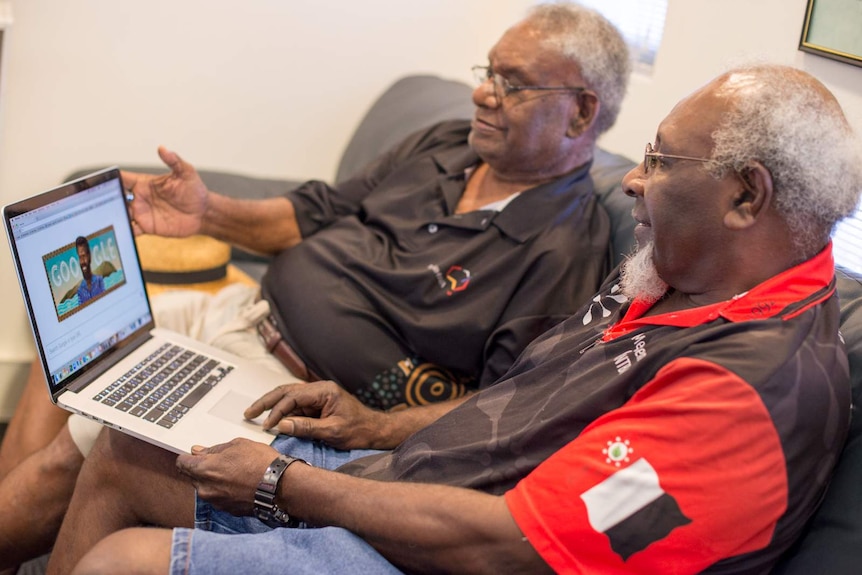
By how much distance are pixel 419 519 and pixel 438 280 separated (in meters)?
0.74

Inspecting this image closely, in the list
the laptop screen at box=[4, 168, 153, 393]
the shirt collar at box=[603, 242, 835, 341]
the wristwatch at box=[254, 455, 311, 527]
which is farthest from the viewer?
the laptop screen at box=[4, 168, 153, 393]

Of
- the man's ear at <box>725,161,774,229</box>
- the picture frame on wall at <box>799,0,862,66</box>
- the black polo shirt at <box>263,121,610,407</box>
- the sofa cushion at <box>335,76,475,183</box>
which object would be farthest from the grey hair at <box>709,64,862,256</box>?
the sofa cushion at <box>335,76,475,183</box>

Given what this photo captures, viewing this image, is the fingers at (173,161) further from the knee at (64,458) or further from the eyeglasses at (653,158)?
the eyeglasses at (653,158)

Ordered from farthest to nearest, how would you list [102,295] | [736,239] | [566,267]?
1. [566,267]
2. [102,295]
3. [736,239]

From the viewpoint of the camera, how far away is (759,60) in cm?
123

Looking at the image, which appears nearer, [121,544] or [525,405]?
[121,544]

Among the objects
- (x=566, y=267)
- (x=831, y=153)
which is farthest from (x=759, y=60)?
(x=566, y=267)

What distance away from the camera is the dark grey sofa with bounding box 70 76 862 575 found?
1077 millimetres

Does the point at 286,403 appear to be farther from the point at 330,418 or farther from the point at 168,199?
the point at 168,199

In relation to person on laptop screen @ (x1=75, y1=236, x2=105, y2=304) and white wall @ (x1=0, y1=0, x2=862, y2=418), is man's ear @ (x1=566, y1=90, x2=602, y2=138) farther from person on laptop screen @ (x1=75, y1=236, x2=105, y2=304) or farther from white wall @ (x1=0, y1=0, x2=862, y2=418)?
person on laptop screen @ (x1=75, y1=236, x2=105, y2=304)

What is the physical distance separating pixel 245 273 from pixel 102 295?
102 cm

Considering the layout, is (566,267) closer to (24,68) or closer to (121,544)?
(121,544)

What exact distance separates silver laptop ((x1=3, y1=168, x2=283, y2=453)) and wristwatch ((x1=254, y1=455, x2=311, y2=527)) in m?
0.17

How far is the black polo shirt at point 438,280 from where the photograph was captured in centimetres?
171
